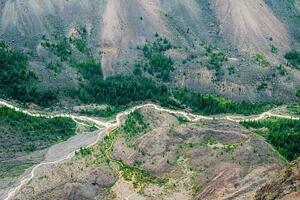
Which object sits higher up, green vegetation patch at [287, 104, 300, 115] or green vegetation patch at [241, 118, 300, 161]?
green vegetation patch at [241, 118, 300, 161]

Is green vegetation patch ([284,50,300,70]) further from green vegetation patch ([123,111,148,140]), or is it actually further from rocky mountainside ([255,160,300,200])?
rocky mountainside ([255,160,300,200])

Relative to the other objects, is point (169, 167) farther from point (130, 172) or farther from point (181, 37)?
point (181, 37)

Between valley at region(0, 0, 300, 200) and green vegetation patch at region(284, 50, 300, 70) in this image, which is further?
green vegetation patch at region(284, 50, 300, 70)

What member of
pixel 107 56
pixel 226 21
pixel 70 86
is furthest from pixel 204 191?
pixel 226 21

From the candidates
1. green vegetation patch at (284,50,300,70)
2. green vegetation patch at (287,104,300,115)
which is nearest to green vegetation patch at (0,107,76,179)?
green vegetation patch at (287,104,300,115)

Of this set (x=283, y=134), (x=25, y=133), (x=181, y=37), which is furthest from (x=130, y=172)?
(x=181, y=37)

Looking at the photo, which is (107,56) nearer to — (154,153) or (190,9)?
(190,9)
